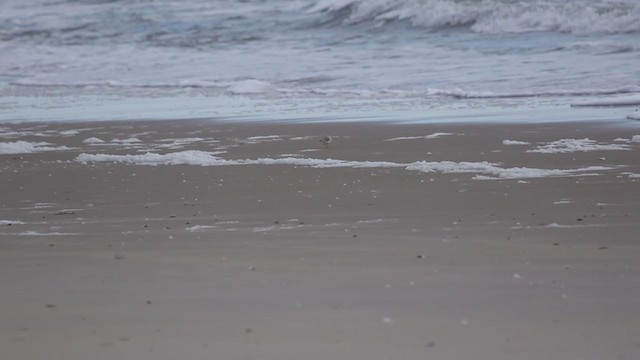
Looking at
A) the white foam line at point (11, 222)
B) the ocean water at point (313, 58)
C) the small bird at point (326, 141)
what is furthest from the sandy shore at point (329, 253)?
the ocean water at point (313, 58)

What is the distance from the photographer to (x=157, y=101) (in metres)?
14.8

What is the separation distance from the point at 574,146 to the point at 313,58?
11.7 metres

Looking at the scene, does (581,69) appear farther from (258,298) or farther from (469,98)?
(258,298)

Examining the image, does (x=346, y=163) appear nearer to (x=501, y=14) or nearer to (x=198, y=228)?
(x=198, y=228)

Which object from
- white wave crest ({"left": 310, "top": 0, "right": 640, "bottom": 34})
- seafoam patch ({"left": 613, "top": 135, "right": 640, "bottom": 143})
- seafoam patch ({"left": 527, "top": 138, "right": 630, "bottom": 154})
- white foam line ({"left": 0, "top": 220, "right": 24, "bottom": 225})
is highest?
white wave crest ({"left": 310, "top": 0, "right": 640, "bottom": 34})

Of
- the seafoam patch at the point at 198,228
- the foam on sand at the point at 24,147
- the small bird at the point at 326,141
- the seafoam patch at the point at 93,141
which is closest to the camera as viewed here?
the seafoam patch at the point at 198,228

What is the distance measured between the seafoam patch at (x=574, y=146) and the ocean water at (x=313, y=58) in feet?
7.64

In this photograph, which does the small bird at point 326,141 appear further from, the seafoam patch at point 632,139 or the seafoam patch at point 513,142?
the seafoam patch at point 632,139

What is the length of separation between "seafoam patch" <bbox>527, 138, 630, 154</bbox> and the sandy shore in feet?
0.06

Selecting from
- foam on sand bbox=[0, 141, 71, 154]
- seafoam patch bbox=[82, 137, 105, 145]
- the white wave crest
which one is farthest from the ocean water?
foam on sand bbox=[0, 141, 71, 154]

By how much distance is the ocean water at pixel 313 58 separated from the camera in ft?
43.5

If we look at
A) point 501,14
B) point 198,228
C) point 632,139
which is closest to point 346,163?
point 632,139

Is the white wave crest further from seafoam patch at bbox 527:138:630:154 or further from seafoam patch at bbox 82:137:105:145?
seafoam patch at bbox 82:137:105:145

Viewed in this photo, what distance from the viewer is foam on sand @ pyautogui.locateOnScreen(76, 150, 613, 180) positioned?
7.05m
